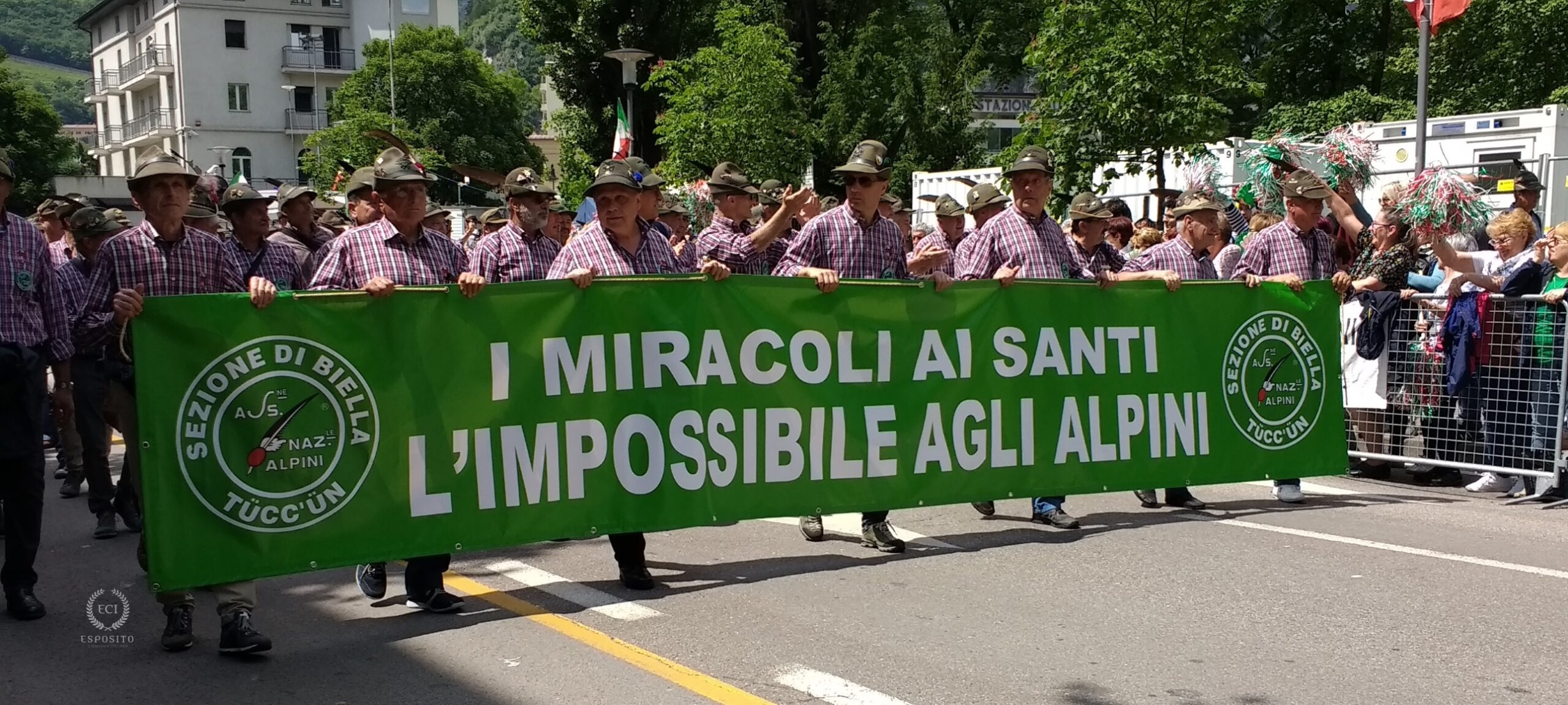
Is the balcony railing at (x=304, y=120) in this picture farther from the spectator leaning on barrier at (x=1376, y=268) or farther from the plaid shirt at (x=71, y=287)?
the spectator leaning on barrier at (x=1376, y=268)

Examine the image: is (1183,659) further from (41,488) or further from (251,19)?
(251,19)

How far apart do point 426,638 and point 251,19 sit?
9252cm

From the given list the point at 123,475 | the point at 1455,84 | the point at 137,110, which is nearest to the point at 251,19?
the point at 137,110

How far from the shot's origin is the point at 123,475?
28.7 feet

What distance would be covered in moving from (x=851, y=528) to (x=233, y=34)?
91505 millimetres

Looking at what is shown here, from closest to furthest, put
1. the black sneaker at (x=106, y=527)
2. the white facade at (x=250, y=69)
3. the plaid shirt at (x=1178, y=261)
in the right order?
the black sneaker at (x=106, y=527) < the plaid shirt at (x=1178, y=261) < the white facade at (x=250, y=69)

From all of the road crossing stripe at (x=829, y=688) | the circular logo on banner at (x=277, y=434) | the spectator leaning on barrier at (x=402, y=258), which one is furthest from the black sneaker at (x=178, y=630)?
the road crossing stripe at (x=829, y=688)

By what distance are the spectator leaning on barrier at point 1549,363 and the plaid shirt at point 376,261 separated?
23.5 feet

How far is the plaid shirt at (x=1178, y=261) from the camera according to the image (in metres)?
9.34

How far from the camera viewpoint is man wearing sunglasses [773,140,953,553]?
24.6 ft

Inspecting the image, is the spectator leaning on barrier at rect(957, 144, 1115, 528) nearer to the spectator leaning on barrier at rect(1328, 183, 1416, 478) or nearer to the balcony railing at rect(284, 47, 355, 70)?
the spectator leaning on barrier at rect(1328, 183, 1416, 478)

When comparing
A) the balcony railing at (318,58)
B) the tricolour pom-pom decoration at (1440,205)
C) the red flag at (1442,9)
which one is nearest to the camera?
the tricolour pom-pom decoration at (1440,205)

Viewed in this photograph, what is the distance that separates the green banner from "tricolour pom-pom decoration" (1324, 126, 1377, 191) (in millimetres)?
2972

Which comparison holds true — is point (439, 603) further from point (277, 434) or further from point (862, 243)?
point (862, 243)
